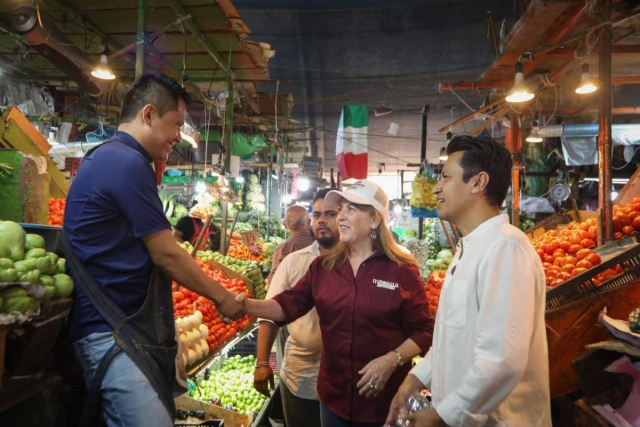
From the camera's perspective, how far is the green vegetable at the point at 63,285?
1.85 metres

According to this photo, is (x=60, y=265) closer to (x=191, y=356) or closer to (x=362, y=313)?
(x=362, y=313)

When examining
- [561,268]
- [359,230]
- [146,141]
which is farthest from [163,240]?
[561,268]

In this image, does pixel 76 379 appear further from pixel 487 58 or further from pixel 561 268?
pixel 487 58

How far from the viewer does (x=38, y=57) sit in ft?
25.1

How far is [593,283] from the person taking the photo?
3061mm

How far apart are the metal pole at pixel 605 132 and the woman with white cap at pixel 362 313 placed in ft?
7.82

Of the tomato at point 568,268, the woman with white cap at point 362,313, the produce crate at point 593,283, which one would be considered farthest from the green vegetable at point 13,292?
the tomato at point 568,268

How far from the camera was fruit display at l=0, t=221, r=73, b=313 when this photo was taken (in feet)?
5.46

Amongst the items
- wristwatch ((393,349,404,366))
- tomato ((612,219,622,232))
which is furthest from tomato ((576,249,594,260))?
wristwatch ((393,349,404,366))

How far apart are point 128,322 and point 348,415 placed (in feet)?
4.41

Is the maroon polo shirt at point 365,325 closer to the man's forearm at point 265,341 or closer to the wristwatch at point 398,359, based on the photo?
the wristwatch at point 398,359

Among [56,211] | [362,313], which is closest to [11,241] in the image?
[362,313]

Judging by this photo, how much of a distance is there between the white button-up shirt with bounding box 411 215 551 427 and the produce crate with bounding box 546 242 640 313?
1476 mm

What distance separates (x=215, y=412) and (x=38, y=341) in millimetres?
3094
